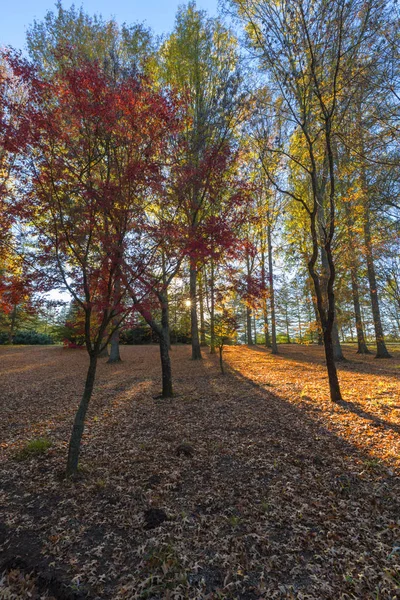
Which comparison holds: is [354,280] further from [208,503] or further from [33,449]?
[33,449]

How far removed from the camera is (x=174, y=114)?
4.95m

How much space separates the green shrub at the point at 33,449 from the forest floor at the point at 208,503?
2.1 inches

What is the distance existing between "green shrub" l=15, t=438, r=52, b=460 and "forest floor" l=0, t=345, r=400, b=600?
5 centimetres

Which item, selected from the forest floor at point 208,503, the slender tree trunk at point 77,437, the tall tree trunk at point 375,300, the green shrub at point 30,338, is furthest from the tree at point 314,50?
the green shrub at point 30,338

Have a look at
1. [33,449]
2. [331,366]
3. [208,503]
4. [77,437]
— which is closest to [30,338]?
[33,449]

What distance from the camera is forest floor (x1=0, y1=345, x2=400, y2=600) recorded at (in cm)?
244

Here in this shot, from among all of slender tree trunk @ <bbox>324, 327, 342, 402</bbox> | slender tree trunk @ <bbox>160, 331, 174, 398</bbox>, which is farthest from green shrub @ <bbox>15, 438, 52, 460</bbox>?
slender tree trunk @ <bbox>324, 327, 342, 402</bbox>

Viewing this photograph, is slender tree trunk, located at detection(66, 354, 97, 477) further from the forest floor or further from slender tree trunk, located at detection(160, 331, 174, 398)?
slender tree trunk, located at detection(160, 331, 174, 398)

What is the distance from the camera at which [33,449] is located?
15.9 ft

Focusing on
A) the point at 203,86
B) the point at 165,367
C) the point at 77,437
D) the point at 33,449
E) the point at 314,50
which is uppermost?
the point at 203,86

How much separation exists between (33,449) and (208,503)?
3178 mm

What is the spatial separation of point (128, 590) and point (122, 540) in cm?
61

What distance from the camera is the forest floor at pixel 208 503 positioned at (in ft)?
7.99

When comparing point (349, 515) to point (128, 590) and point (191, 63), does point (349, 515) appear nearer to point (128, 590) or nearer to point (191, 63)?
point (128, 590)
